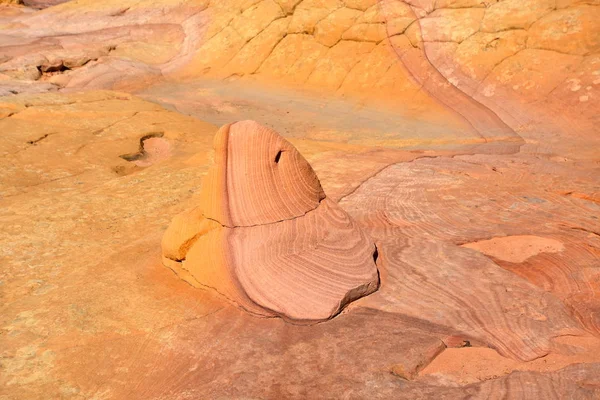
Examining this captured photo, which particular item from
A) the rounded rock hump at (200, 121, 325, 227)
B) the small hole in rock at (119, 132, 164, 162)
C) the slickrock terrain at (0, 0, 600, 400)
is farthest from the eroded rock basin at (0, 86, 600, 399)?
the small hole in rock at (119, 132, 164, 162)

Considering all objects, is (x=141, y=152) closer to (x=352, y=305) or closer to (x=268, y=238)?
(x=268, y=238)

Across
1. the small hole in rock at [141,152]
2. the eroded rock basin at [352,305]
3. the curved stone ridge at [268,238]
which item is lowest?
the small hole in rock at [141,152]

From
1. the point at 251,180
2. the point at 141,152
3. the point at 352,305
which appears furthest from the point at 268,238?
the point at 141,152

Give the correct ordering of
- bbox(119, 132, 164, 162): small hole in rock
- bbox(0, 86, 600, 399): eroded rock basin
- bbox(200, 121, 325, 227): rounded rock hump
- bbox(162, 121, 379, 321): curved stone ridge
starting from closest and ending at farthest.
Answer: bbox(0, 86, 600, 399): eroded rock basin → bbox(162, 121, 379, 321): curved stone ridge → bbox(200, 121, 325, 227): rounded rock hump → bbox(119, 132, 164, 162): small hole in rock

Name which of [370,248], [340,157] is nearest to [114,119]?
[340,157]

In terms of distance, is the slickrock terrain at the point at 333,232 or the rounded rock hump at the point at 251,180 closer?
the slickrock terrain at the point at 333,232

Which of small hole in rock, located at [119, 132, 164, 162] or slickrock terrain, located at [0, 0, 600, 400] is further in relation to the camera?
small hole in rock, located at [119, 132, 164, 162]

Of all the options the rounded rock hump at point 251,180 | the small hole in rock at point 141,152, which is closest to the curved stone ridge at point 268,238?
the rounded rock hump at point 251,180

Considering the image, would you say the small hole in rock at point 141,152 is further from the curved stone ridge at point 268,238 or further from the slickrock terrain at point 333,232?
the curved stone ridge at point 268,238

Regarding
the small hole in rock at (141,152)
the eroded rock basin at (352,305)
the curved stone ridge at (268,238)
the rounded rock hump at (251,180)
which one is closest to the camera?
the eroded rock basin at (352,305)

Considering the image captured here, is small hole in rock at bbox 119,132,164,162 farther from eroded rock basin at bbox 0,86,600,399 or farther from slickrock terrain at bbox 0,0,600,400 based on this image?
eroded rock basin at bbox 0,86,600,399
